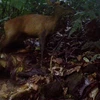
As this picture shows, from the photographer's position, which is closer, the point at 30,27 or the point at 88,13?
the point at 88,13

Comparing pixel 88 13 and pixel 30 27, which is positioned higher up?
pixel 88 13

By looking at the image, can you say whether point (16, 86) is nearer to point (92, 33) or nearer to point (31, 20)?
point (31, 20)

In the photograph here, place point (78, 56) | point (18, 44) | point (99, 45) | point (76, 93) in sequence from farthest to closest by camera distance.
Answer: point (18, 44), point (78, 56), point (99, 45), point (76, 93)

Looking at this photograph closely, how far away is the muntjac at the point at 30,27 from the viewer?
393 centimetres

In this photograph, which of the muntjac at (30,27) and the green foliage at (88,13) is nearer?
the green foliage at (88,13)

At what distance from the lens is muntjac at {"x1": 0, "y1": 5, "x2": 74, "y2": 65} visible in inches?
155

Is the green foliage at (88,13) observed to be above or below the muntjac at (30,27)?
above

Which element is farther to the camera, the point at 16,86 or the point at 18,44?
→ the point at 18,44

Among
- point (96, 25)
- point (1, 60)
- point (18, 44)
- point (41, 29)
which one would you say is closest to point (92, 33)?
point (96, 25)

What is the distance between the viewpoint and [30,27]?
13.3 ft

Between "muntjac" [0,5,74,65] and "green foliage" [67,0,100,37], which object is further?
"muntjac" [0,5,74,65]

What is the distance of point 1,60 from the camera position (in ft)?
13.2

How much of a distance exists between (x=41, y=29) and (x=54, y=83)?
0.87 meters

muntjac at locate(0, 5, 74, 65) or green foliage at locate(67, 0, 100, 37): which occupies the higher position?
green foliage at locate(67, 0, 100, 37)
